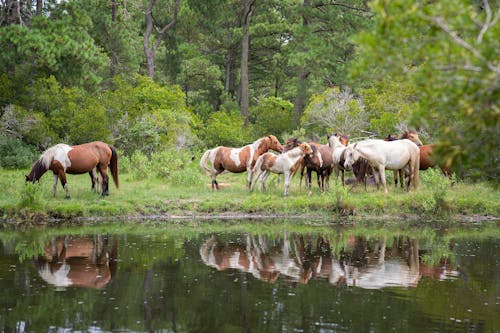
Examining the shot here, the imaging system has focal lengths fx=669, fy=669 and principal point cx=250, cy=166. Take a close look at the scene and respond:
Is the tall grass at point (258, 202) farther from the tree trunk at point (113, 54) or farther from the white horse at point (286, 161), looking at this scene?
the tree trunk at point (113, 54)

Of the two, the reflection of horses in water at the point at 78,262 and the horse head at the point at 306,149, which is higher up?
the horse head at the point at 306,149

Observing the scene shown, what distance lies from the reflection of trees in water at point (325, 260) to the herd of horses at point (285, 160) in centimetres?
404

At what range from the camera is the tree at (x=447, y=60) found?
18.5 feet

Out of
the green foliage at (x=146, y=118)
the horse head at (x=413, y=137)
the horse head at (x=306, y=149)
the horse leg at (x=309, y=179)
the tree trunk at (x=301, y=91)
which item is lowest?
the horse leg at (x=309, y=179)

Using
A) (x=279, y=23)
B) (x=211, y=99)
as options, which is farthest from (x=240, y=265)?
(x=211, y=99)

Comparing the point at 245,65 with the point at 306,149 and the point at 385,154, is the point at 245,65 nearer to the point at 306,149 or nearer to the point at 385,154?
the point at 306,149

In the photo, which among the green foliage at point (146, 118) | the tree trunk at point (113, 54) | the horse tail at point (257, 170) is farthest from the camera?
the tree trunk at point (113, 54)

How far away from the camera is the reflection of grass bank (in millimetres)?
15773

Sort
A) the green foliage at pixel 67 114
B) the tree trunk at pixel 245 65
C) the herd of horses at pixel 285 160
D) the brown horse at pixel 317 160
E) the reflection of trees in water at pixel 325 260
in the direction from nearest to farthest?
the reflection of trees in water at pixel 325 260
the herd of horses at pixel 285 160
the brown horse at pixel 317 160
the green foliage at pixel 67 114
the tree trunk at pixel 245 65

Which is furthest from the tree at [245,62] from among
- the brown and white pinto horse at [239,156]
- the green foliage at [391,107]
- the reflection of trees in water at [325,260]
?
the reflection of trees in water at [325,260]

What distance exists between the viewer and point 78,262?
11.5 metres

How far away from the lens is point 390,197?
1714 centimetres

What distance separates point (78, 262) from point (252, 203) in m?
6.27

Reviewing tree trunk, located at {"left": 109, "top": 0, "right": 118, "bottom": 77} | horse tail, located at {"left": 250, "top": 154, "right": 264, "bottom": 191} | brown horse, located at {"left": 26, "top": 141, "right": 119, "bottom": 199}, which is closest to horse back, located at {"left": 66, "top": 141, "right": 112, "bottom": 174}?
brown horse, located at {"left": 26, "top": 141, "right": 119, "bottom": 199}
